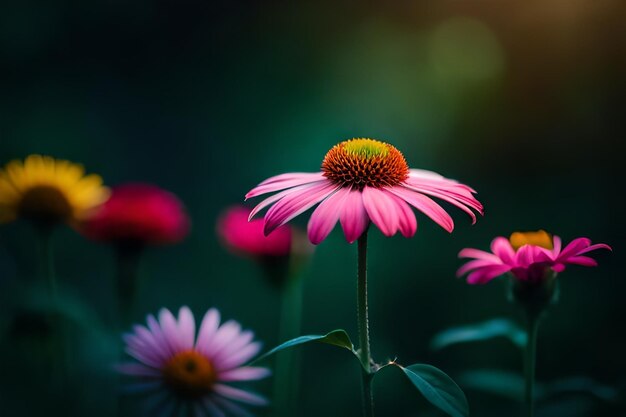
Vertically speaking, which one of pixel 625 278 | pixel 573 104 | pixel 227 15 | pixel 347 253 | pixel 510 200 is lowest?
pixel 625 278

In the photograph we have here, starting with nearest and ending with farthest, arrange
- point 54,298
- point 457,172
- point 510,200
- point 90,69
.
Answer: point 54,298, point 510,200, point 457,172, point 90,69

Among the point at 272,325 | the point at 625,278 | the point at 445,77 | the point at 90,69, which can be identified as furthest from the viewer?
the point at 90,69

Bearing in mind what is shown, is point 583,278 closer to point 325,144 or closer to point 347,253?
point 347,253

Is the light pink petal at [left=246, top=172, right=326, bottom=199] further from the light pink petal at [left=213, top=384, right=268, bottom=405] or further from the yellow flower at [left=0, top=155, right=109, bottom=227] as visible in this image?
the yellow flower at [left=0, top=155, right=109, bottom=227]

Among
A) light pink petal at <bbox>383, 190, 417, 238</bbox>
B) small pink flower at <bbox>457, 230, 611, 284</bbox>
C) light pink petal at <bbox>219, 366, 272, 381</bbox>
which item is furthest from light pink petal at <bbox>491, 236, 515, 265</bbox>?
light pink petal at <bbox>219, 366, 272, 381</bbox>

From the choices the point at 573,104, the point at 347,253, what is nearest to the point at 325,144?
the point at 347,253
